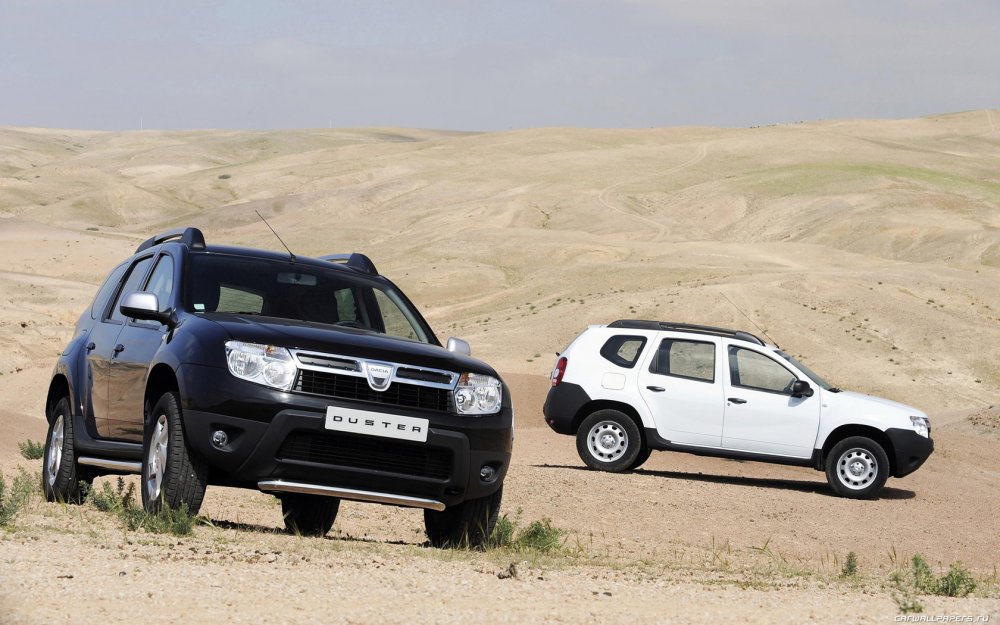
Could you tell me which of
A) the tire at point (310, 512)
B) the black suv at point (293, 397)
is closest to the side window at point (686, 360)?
the tire at point (310, 512)

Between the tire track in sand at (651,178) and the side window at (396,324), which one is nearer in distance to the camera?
the side window at (396,324)

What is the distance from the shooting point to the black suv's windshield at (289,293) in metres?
8.54

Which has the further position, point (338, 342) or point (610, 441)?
point (610, 441)

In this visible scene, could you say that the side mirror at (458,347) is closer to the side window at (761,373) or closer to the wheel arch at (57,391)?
the wheel arch at (57,391)

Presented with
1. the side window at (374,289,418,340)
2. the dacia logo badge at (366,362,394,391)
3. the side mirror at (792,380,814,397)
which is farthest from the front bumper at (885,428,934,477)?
the dacia logo badge at (366,362,394,391)

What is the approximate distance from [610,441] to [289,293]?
25.2 feet

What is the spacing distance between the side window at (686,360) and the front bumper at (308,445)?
8153 mm

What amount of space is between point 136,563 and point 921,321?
3064 cm

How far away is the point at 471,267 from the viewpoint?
177 ft

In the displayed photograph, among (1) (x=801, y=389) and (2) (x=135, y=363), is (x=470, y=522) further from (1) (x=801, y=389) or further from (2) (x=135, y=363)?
(1) (x=801, y=389)

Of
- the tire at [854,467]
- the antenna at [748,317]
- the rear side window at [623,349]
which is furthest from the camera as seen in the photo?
the antenna at [748,317]

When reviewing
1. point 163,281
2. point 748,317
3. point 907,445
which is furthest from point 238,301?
point 748,317

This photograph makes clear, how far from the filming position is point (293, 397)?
7414 mm

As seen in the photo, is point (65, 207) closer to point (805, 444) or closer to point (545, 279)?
point (545, 279)
